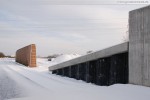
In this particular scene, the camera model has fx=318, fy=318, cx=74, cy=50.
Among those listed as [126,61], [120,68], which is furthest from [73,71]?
[126,61]

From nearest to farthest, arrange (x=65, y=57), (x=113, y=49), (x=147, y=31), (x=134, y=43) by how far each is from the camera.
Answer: (x=147, y=31) < (x=134, y=43) < (x=113, y=49) < (x=65, y=57)

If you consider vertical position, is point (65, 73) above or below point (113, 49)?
below

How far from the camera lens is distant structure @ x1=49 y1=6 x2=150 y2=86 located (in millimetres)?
13367

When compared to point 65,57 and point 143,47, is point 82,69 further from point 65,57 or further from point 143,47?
point 65,57

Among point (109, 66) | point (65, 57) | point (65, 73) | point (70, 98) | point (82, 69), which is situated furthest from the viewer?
point (65, 57)

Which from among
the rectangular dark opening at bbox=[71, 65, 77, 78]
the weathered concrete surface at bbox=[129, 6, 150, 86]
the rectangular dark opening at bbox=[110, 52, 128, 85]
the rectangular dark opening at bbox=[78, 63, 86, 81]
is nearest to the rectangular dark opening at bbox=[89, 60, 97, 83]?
the rectangular dark opening at bbox=[78, 63, 86, 81]

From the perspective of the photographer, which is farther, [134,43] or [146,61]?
[134,43]

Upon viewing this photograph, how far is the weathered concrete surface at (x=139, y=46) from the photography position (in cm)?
1323

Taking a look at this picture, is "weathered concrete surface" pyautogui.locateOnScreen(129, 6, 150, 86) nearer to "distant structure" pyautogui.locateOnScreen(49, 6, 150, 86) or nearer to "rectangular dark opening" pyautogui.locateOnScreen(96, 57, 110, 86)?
"distant structure" pyautogui.locateOnScreen(49, 6, 150, 86)

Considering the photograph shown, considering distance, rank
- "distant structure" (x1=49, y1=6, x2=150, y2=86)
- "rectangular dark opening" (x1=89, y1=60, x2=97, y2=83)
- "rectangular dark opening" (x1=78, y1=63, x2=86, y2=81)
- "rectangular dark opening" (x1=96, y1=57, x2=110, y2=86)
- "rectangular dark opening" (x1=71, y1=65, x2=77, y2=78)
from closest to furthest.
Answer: "distant structure" (x1=49, y1=6, x2=150, y2=86) < "rectangular dark opening" (x1=96, y1=57, x2=110, y2=86) < "rectangular dark opening" (x1=89, y1=60, x2=97, y2=83) < "rectangular dark opening" (x1=78, y1=63, x2=86, y2=81) < "rectangular dark opening" (x1=71, y1=65, x2=77, y2=78)

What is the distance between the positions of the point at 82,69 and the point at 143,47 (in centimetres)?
848

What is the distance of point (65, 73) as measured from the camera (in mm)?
24984

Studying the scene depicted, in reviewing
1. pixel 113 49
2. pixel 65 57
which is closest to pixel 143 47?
pixel 113 49

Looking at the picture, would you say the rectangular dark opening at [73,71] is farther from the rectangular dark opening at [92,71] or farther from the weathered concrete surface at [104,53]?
the rectangular dark opening at [92,71]
